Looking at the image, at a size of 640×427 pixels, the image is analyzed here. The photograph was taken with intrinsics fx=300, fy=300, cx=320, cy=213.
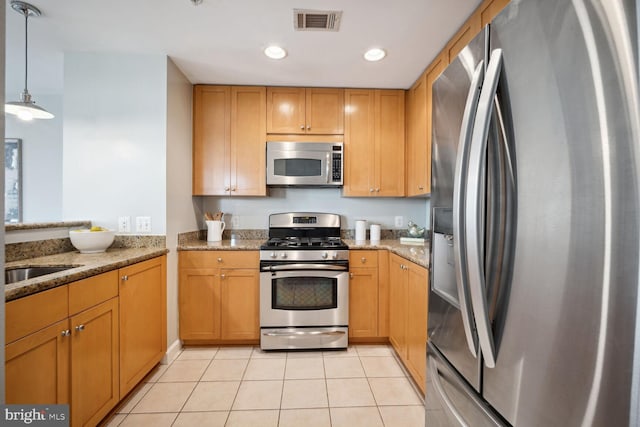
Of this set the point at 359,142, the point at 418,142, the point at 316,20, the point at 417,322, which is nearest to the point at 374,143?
the point at 359,142

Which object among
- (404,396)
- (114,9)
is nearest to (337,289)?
(404,396)

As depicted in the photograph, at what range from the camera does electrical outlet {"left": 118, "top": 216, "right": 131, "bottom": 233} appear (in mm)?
2318

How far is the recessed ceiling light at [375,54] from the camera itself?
225 cm

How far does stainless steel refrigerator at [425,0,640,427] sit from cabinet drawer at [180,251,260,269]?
1971 millimetres

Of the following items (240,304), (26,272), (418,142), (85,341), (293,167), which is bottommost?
(240,304)

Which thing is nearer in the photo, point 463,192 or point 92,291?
point 463,192

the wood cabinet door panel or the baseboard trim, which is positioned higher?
A: the wood cabinet door panel

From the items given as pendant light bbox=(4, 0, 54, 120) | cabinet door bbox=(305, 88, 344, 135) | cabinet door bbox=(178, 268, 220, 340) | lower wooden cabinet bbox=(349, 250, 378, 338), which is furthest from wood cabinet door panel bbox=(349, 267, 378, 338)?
pendant light bbox=(4, 0, 54, 120)

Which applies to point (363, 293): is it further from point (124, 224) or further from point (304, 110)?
point (124, 224)

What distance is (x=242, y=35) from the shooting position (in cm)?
207

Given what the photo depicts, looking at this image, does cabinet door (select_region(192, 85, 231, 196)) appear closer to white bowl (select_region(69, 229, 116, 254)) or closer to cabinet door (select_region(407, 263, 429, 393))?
white bowl (select_region(69, 229, 116, 254))

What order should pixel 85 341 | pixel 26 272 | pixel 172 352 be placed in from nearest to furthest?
pixel 85 341, pixel 26 272, pixel 172 352

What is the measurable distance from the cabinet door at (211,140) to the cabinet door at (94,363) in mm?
1428

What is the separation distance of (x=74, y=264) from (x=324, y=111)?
7.52 ft
